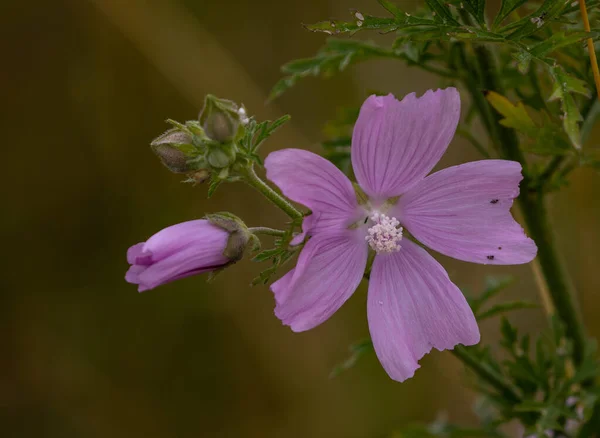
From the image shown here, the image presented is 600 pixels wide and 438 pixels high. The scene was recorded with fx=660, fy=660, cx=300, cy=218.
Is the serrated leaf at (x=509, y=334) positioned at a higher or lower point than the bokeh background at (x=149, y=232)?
lower

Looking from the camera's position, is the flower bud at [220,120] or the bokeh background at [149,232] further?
the bokeh background at [149,232]

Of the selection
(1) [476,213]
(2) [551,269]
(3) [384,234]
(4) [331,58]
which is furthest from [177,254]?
(2) [551,269]

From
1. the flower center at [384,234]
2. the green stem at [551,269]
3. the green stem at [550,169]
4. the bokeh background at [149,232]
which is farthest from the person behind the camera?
the bokeh background at [149,232]

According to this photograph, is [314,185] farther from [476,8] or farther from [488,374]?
[488,374]

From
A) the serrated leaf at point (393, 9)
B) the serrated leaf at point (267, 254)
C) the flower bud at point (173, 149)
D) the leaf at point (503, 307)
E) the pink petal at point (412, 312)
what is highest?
the flower bud at point (173, 149)

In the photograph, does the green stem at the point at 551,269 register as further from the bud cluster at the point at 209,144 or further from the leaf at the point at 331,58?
the bud cluster at the point at 209,144

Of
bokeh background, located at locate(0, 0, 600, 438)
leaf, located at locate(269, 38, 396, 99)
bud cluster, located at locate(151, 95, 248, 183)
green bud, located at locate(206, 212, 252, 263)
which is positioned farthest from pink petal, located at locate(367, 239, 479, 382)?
bokeh background, located at locate(0, 0, 600, 438)

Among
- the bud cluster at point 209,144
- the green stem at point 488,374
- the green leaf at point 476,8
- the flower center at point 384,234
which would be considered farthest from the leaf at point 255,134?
the green stem at point 488,374

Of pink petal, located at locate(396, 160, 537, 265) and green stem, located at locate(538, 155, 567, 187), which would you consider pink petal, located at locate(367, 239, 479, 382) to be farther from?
green stem, located at locate(538, 155, 567, 187)
